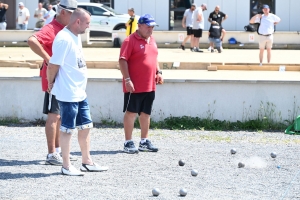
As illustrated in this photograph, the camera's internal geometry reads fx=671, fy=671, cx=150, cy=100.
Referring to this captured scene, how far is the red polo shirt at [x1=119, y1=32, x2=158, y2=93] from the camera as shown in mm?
8625

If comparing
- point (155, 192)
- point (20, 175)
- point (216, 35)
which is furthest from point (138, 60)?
point (216, 35)

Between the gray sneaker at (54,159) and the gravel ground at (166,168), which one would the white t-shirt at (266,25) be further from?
the gray sneaker at (54,159)

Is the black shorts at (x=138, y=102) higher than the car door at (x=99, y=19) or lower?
lower

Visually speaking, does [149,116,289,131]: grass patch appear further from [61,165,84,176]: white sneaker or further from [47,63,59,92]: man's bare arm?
[47,63,59,92]: man's bare arm

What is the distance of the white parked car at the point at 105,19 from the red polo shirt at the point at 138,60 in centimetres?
2063

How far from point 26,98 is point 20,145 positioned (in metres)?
2.07

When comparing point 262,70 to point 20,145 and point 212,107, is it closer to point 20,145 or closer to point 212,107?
point 212,107

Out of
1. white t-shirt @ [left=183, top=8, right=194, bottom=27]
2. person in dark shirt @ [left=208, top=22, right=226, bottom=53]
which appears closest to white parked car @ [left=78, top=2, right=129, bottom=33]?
white t-shirt @ [left=183, top=8, right=194, bottom=27]

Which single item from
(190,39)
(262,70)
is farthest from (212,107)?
(190,39)

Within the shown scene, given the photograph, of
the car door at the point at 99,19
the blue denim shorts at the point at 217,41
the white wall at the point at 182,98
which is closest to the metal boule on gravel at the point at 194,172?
the white wall at the point at 182,98

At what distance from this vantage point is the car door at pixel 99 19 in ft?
96.6

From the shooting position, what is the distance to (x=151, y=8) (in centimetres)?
3347

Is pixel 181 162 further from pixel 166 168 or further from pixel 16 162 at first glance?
pixel 16 162

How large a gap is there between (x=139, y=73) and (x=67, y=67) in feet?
5.68
